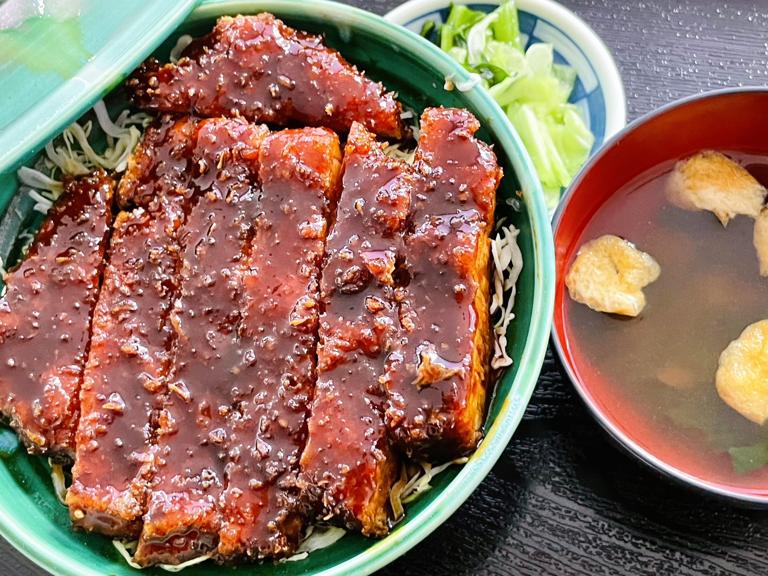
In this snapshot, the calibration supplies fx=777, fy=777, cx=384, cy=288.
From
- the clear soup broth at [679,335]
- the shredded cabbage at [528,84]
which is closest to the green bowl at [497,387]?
the clear soup broth at [679,335]

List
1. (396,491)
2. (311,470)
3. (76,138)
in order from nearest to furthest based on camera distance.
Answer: (311,470) → (396,491) → (76,138)

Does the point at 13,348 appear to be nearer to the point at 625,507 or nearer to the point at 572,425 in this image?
the point at 572,425

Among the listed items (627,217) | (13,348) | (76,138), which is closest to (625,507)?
(627,217)

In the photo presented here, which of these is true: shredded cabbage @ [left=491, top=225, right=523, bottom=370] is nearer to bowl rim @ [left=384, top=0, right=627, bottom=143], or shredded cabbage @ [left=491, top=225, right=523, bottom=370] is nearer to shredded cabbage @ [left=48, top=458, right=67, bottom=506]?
bowl rim @ [left=384, top=0, right=627, bottom=143]

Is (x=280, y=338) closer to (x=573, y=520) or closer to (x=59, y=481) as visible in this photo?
(x=59, y=481)

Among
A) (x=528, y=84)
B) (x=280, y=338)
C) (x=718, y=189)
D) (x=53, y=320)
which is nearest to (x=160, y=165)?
(x=53, y=320)

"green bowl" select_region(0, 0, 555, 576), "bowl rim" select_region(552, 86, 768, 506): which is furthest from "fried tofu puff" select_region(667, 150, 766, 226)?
"green bowl" select_region(0, 0, 555, 576)
